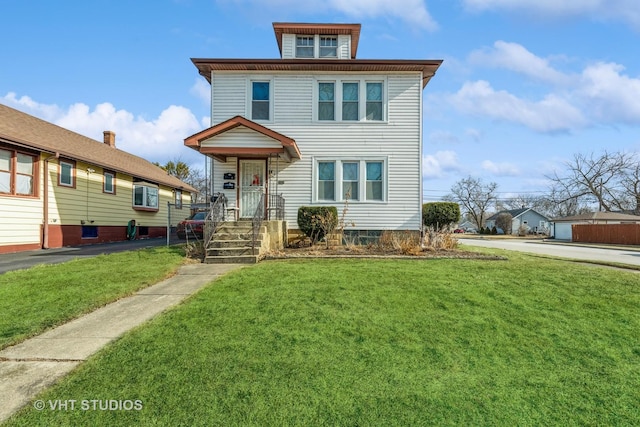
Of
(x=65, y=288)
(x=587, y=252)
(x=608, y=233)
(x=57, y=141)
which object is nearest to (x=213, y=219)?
(x=65, y=288)

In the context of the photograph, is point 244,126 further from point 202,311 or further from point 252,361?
point 252,361

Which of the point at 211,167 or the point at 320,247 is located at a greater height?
the point at 211,167

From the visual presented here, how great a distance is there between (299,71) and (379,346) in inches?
464

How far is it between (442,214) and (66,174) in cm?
1529

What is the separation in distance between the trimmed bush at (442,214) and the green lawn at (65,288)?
8655 millimetres

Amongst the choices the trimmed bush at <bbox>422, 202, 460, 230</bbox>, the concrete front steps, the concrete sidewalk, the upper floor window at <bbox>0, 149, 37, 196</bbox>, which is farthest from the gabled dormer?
the concrete sidewalk

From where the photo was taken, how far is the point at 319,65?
13133 millimetres

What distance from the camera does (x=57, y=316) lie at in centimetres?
477

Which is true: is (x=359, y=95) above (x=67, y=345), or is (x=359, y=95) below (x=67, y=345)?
above

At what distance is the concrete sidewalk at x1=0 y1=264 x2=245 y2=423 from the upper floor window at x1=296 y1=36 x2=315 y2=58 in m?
12.0

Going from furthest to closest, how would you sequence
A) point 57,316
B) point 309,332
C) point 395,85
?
point 395,85 < point 57,316 < point 309,332

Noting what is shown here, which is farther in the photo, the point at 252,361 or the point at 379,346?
Result: the point at 379,346

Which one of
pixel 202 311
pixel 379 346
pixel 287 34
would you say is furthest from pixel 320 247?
pixel 287 34

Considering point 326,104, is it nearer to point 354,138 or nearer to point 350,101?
point 350,101
